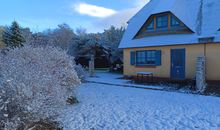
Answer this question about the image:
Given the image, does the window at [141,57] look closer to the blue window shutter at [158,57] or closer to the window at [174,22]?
the blue window shutter at [158,57]

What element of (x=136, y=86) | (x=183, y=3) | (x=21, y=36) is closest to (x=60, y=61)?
(x=136, y=86)

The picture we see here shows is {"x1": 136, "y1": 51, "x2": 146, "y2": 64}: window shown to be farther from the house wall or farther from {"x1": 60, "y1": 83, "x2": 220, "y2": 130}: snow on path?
{"x1": 60, "y1": 83, "x2": 220, "y2": 130}: snow on path

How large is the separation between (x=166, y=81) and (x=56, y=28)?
34.9 m

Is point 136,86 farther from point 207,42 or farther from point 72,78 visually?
point 72,78

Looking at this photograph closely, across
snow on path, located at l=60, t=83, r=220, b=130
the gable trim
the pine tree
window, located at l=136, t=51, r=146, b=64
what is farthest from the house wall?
the pine tree

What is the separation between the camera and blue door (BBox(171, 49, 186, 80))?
54.4 ft

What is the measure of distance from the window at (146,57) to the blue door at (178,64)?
5.18ft

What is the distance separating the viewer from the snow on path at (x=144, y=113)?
23.3 ft

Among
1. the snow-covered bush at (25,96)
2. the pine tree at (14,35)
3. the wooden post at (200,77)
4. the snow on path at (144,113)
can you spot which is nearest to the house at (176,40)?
the wooden post at (200,77)

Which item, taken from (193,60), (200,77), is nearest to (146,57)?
(193,60)

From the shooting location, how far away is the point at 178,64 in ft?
55.3

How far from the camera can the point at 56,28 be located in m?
48.2

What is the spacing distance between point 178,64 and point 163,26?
9.72 ft

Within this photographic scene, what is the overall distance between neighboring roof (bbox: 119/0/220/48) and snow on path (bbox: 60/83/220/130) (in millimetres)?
5533
